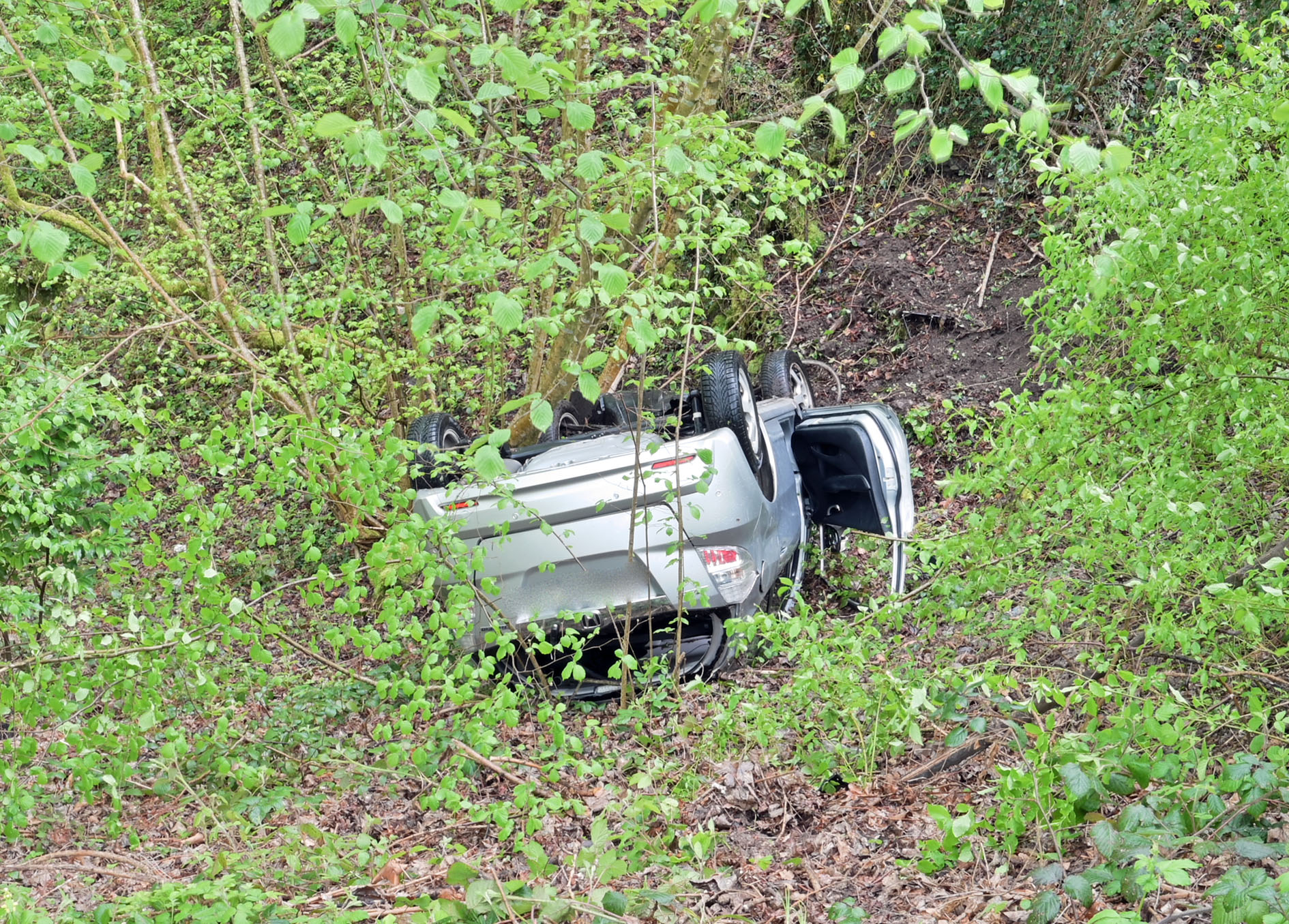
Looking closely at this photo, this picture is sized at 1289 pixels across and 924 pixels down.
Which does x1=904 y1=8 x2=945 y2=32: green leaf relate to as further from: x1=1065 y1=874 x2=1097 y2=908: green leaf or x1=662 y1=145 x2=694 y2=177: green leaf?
x1=1065 y1=874 x2=1097 y2=908: green leaf

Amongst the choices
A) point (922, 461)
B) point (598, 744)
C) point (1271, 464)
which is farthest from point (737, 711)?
point (922, 461)

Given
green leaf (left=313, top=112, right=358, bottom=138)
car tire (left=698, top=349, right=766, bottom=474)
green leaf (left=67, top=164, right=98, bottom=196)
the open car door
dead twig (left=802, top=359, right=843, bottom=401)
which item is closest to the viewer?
green leaf (left=313, top=112, right=358, bottom=138)

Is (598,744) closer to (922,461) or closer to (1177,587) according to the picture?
(1177,587)

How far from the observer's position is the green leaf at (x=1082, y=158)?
1.87 meters

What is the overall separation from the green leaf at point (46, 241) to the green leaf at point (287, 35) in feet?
2.41

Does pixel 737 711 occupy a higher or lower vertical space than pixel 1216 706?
lower

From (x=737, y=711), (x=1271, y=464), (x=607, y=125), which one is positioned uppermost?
(x=607, y=125)

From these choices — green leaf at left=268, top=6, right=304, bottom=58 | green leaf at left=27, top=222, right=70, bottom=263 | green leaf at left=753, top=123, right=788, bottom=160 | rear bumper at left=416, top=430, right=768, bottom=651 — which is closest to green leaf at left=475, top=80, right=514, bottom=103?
green leaf at left=268, top=6, right=304, bottom=58

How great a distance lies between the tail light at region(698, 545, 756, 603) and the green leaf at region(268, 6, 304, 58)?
3746 mm

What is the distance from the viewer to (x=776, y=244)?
1178cm

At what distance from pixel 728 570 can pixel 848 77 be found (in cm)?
365

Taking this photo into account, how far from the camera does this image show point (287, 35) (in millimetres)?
1853

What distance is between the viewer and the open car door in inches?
273

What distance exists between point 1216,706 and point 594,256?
4.03 m
